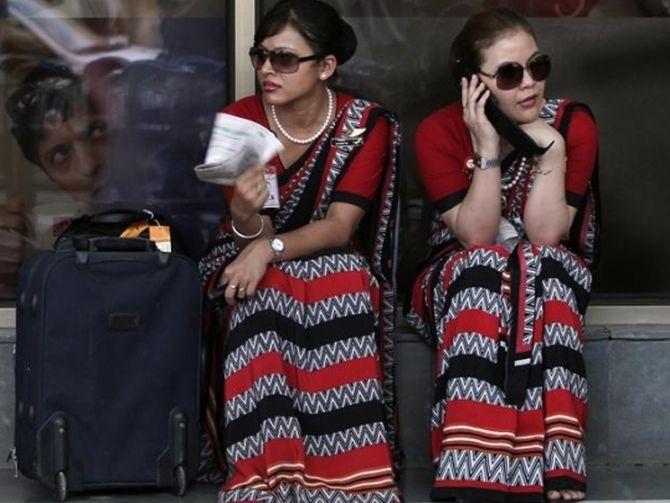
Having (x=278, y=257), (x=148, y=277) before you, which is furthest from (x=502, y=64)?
(x=148, y=277)

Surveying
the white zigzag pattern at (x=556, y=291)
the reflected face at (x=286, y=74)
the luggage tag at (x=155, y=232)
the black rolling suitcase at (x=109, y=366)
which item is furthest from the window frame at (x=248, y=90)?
the white zigzag pattern at (x=556, y=291)

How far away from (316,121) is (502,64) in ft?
1.90

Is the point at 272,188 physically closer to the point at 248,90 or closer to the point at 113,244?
the point at 113,244

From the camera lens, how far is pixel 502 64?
5.00 m

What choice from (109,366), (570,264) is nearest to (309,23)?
(570,264)

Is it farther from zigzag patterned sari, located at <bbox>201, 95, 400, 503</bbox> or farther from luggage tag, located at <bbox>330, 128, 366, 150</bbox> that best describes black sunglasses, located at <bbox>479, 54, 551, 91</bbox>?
zigzag patterned sari, located at <bbox>201, 95, 400, 503</bbox>

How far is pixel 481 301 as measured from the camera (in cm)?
480

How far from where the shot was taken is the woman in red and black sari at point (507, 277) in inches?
189

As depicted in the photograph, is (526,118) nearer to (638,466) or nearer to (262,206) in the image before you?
(262,206)

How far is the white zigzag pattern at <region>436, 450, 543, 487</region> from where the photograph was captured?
15.7 feet

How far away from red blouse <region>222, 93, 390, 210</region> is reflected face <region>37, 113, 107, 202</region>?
626mm

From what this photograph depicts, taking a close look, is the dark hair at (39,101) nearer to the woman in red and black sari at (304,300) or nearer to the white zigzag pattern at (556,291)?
the woman in red and black sari at (304,300)

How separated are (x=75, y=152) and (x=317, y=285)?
46.3 inches

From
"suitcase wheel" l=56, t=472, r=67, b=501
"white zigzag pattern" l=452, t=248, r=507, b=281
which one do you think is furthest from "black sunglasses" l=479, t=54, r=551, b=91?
"suitcase wheel" l=56, t=472, r=67, b=501
